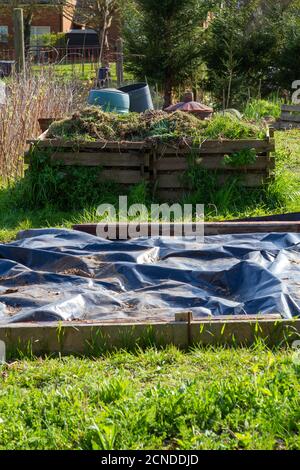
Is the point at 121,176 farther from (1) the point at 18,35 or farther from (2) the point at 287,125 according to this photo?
(2) the point at 287,125

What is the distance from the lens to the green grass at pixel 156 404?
312cm

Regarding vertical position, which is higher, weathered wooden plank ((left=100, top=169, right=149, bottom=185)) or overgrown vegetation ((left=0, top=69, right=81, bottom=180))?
overgrown vegetation ((left=0, top=69, right=81, bottom=180))

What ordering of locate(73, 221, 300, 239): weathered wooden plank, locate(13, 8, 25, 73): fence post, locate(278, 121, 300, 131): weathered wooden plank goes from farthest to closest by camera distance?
locate(278, 121, 300, 131): weathered wooden plank, locate(13, 8, 25, 73): fence post, locate(73, 221, 300, 239): weathered wooden plank

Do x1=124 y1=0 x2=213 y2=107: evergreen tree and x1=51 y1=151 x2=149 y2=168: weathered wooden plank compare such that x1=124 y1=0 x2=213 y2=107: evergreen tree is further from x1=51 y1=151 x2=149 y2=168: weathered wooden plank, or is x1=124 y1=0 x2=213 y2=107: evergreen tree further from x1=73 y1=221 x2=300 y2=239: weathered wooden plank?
x1=73 y1=221 x2=300 y2=239: weathered wooden plank

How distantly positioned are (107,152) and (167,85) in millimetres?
9487

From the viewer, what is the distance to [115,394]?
11.6ft

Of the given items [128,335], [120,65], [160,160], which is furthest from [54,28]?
[128,335]

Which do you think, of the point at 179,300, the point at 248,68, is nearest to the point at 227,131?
the point at 179,300

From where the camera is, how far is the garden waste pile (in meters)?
8.40

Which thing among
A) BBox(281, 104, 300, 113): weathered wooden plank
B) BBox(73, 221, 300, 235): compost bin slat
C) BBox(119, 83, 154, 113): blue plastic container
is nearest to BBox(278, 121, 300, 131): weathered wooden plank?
Result: BBox(281, 104, 300, 113): weathered wooden plank

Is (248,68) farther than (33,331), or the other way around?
(248,68)

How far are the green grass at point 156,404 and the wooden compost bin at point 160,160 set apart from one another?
4.48 metres

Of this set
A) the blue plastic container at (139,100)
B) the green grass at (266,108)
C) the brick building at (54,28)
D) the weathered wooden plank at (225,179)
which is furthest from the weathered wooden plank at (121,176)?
the brick building at (54,28)
